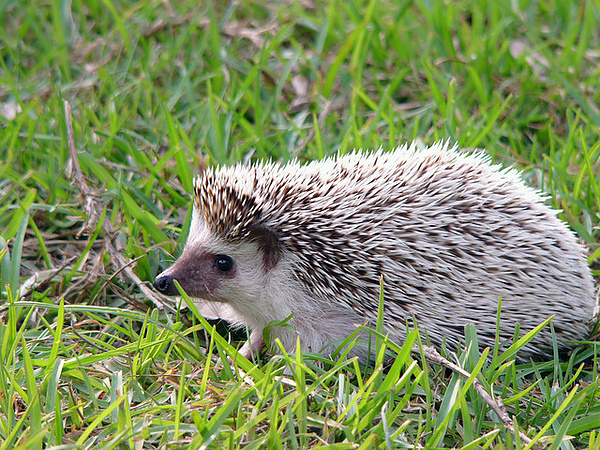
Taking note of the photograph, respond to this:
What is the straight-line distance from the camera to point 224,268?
14.3 feet

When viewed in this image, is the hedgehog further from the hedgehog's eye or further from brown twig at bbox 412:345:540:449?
brown twig at bbox 412:345:540:449

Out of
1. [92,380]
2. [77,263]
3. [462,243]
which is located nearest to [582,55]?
[462,243]

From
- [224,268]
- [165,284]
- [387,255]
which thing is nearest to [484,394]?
[387,255]

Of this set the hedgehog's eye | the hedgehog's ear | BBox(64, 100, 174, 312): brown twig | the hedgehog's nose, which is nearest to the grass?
BBox(64, 100, 174, 312): brown twig

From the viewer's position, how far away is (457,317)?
4.07 meters

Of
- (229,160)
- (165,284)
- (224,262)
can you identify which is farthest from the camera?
(229,160)

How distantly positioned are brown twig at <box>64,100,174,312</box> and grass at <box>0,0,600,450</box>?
34 millimetres

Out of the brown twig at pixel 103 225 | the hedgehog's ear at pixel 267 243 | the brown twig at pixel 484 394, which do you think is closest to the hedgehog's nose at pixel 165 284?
the brown twig at pixel 103 225

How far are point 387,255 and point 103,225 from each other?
193 cm

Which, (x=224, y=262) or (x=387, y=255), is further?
(x=224, y=262)

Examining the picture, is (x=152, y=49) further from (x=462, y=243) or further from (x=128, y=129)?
(x=462, y=243)

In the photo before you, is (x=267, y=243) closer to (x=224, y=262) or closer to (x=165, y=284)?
(x=224, y=262)

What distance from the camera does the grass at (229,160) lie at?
348 cm

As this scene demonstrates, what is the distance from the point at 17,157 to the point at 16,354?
87.1 inches
